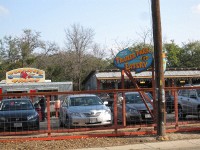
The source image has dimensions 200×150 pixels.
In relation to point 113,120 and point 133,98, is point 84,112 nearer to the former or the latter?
point 113,120

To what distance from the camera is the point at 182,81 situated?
Answer: 40.9 metres

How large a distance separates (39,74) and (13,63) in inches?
1139

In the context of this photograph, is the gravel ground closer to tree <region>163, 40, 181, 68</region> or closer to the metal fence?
the metal fence

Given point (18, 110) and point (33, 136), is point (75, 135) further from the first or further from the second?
point (18, 110)

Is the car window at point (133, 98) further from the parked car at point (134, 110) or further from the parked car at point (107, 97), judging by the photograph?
the parked car at point (107, 97)

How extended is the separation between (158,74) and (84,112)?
3245 millimetres

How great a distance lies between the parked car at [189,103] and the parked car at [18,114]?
554 cm

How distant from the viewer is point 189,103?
16.5m

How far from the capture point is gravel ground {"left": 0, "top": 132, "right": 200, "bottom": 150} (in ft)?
36.7

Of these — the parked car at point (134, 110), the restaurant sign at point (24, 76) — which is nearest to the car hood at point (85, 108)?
the parked car at point (134, 110)

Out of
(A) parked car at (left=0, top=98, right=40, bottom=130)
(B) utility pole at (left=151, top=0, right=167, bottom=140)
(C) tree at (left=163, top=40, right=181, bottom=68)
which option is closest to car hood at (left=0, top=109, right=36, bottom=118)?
(A) parked car at (left=0, top=98, right=40, bottom=130)

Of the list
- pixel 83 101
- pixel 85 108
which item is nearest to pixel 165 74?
pixel 83 101

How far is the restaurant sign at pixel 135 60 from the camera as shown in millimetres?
13180

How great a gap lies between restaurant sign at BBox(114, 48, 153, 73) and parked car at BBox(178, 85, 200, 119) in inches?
99.2
